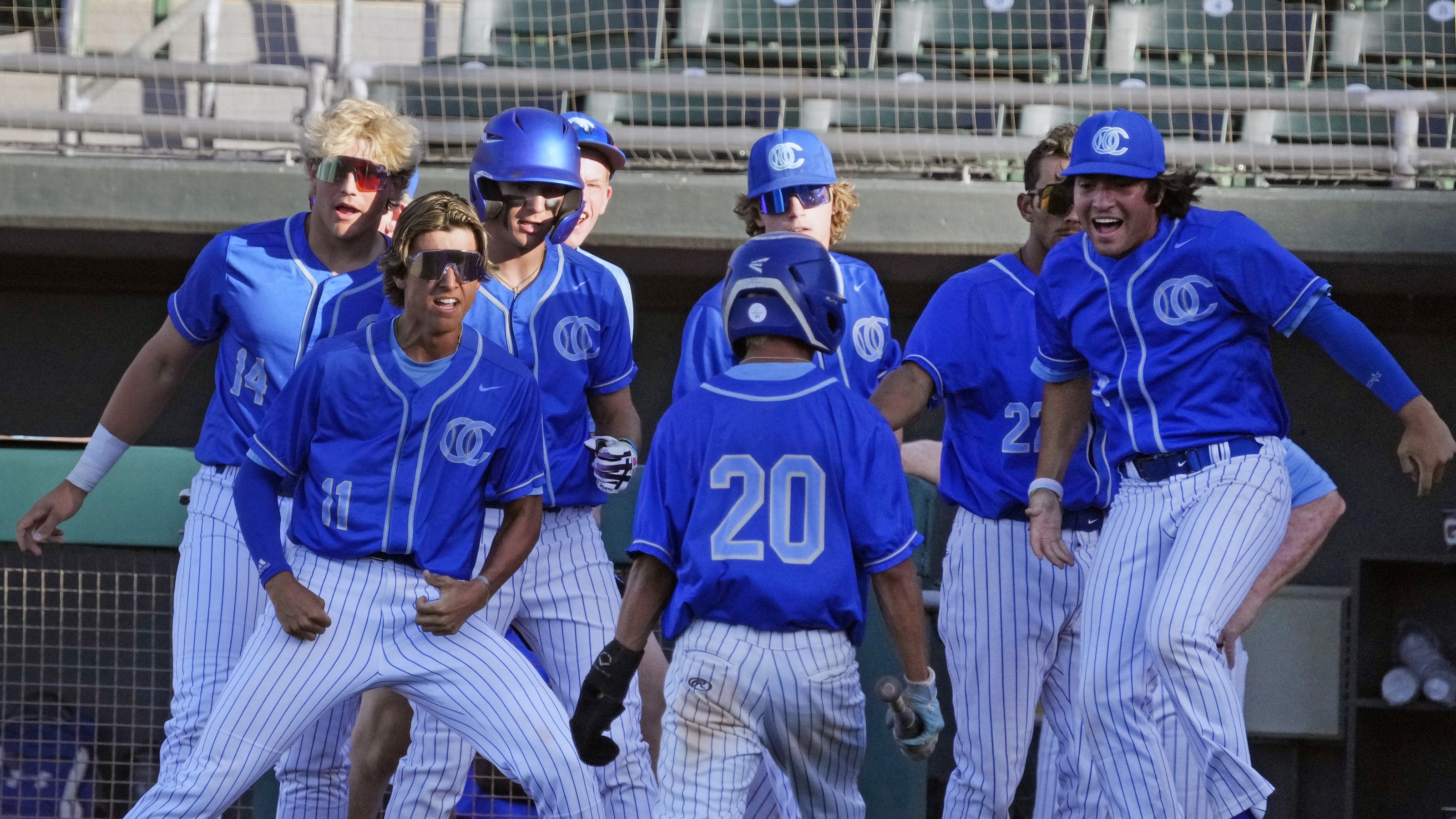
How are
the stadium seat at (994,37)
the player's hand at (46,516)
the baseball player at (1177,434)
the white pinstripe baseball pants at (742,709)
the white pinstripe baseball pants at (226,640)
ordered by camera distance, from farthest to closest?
1. the stadium seat at (994,37)
2. the player's hand at (46,516)
3. the white pinstripe baseball pants at (226,640)
4. the baseball player at (1177,434)
5. the white pinstripe baseball pants at (742,709)

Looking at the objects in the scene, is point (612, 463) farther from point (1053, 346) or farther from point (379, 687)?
point (1053, 346)

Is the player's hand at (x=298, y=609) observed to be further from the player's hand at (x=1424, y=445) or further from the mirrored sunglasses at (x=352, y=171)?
the player's hand at (x=1424, y=445)

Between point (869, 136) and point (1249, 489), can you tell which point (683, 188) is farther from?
point (1249, 489)

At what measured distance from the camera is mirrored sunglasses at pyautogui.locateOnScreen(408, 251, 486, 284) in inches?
124

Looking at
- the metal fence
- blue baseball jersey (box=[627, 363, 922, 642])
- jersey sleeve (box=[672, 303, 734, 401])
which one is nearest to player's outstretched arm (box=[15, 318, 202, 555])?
jersey sleeve (box=[672, 303, 734, 401])

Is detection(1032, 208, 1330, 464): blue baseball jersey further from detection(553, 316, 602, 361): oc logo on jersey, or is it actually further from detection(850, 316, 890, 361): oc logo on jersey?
detection(553, 316, 602, 361): oc logo on jersey

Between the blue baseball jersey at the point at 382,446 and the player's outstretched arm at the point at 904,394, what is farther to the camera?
Result: the player's outstretched arm at the point at 904,394

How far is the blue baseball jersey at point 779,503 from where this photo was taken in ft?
9.11

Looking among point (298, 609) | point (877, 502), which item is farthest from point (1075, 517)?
point (298, 609)

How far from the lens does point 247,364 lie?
145 inches

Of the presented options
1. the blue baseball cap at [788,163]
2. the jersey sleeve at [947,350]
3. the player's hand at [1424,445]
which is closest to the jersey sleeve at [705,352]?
the blue baseball cap at [788,163]

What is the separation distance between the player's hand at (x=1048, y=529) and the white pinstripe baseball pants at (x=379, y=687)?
118cm

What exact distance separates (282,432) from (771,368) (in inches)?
41.9

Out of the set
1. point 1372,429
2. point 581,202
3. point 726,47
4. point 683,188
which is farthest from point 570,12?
point 1372,429
